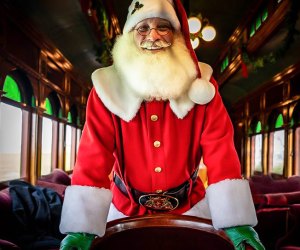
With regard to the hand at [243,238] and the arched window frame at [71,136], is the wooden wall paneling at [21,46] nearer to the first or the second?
the arched window frame at [71,136]

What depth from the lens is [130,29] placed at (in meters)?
1.43

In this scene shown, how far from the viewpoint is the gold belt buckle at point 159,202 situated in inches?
52.2

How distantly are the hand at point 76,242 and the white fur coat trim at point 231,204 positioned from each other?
44 centimetres

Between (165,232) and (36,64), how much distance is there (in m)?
4.10

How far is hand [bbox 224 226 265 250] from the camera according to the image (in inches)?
36.7

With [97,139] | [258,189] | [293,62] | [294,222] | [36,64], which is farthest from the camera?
[293,62]

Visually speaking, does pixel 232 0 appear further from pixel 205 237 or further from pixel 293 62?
pixel 205 237

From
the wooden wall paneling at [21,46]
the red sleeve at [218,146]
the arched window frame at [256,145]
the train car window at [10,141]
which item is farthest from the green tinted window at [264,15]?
the red sleeve at [218,146]

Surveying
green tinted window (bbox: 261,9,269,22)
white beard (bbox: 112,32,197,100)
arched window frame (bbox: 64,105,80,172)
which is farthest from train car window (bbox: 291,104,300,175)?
white beard (bbox: 112,32,197,100)

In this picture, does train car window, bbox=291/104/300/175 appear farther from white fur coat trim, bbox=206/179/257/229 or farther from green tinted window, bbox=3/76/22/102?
white fur coat trim, bbox=206/179/257/229

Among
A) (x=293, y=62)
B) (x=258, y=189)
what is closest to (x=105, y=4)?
(x=293, y=62)

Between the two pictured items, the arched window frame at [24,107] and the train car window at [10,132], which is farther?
the arched window frame at [24,107]

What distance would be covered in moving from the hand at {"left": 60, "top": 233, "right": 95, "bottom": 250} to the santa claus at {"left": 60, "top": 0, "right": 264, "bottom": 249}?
8.5 inches

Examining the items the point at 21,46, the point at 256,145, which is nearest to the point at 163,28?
the point at 21,46
